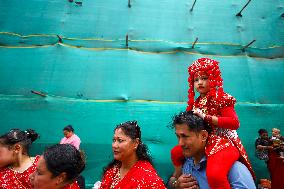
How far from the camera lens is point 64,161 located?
1554 millimetres

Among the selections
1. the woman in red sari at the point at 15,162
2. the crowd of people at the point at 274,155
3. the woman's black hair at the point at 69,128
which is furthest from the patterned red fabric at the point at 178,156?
the woman's black hair at the point at 69,128

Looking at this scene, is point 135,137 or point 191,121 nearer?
point 191,121

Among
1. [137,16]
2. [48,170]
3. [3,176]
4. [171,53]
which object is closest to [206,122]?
[48,170]

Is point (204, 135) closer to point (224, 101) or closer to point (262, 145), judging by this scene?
point (224, 101)

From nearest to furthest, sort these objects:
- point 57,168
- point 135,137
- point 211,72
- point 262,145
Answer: point 57,168 → point 135,137 → point 211,72 → point 262,145

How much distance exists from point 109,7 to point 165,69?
7.01ft

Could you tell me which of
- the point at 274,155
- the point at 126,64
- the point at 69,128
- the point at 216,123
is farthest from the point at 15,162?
the point at 274,155

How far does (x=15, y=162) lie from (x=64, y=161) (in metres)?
0.80

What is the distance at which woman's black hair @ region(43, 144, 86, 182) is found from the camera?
153cm

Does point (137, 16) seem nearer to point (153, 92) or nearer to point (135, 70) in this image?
point (135, 70)

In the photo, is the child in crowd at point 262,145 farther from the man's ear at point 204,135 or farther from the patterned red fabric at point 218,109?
the man's ear at point 204,135

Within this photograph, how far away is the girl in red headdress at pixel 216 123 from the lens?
5.37 ft

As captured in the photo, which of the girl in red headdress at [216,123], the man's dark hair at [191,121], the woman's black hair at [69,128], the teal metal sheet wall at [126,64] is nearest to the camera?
the girl in red headdress at [216,123]

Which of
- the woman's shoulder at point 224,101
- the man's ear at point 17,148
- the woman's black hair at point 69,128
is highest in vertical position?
the woman's black hair at point 69,128
